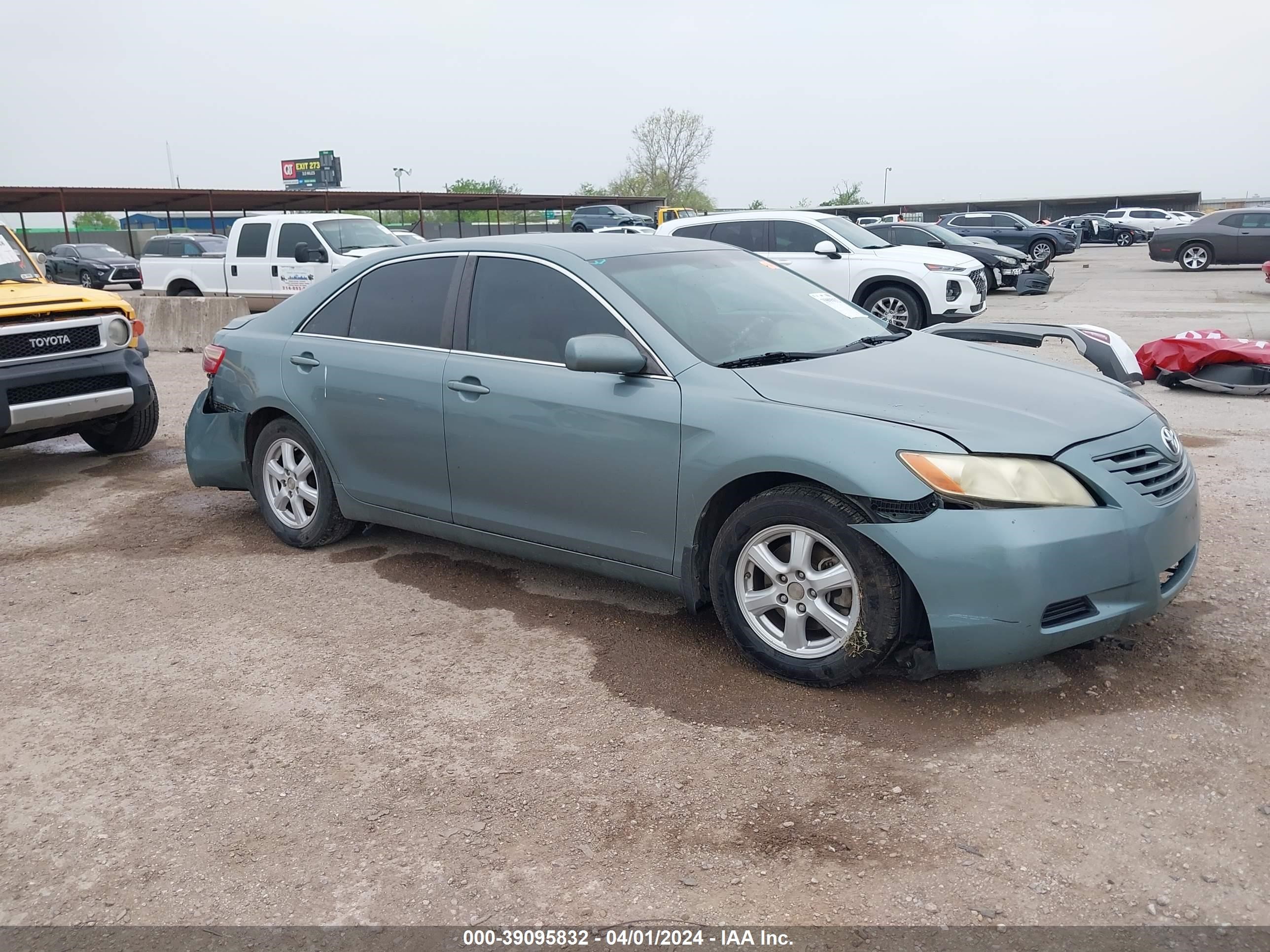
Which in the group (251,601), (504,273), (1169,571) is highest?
(504,273)

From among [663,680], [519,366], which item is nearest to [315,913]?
[663,680]

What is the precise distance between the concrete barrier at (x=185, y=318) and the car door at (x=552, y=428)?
11447 millimetres

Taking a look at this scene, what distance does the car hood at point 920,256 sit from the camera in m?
13.8

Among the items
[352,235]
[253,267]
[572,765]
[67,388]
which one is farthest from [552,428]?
[253,267]

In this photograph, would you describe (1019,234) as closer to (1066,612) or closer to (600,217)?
(600,217)

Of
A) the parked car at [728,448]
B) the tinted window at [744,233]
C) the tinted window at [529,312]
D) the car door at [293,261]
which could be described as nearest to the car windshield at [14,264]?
the parked car at [728,448]

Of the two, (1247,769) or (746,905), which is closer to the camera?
(746,905)

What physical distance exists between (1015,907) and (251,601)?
363cm

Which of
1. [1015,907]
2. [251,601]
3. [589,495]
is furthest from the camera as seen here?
[251,601]

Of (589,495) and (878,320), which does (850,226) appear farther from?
(589,495)

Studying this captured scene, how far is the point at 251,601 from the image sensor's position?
490 centimetres

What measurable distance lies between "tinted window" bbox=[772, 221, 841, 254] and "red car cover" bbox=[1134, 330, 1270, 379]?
540 cm

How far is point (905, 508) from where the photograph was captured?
3445 mm

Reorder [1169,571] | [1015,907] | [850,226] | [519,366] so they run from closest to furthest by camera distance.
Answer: [1015,907]
[1169,571]
[519,366]
[850,226]
